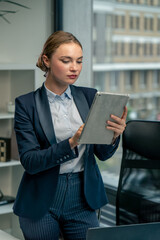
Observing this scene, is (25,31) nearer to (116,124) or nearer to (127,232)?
(116,124)

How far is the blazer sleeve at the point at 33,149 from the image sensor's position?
4.27 feet

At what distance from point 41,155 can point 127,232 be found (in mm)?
399

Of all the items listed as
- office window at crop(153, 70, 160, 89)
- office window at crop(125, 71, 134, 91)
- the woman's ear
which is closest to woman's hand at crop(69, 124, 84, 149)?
the woman's ear

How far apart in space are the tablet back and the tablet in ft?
1.03

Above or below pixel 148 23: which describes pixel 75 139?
below

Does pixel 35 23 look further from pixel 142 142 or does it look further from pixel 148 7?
pixel 148 7

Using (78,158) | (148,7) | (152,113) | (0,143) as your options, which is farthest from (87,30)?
(152,113)

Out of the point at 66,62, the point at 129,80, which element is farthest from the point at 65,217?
the point at 129,80

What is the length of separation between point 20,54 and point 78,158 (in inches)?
61.7

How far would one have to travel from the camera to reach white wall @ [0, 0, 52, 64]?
8.98 feet

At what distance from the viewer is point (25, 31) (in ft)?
9.22

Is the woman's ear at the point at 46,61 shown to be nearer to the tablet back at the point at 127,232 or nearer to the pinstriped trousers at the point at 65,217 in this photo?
the pinstriped trousers at the point at 65,217

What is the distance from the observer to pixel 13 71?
276 cm

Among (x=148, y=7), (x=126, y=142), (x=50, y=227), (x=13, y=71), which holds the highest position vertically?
(x=148, y=7)
